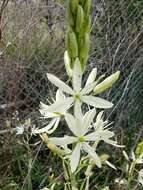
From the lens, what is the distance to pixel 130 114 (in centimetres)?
388

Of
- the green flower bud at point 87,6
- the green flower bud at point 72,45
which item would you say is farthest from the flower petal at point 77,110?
the green flower bud at point 87,6

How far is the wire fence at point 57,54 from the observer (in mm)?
3865

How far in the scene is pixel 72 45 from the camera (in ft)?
4.21

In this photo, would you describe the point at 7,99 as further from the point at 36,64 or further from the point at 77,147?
the point at 77,147

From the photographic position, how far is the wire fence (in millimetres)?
3865

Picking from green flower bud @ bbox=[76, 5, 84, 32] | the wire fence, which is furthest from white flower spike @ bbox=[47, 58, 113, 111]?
the wire fence

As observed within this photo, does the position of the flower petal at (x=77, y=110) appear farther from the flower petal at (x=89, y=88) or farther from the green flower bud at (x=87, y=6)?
the green flower bud at (x=87, y=6)

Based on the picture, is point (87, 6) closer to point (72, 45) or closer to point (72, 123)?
point (72, 45)

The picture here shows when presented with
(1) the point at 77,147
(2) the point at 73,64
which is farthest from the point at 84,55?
(1) the point at 77,147

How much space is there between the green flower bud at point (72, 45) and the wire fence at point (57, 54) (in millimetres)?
2292

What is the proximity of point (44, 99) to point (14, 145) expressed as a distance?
58 cm

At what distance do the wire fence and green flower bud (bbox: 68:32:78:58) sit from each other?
90.2 inches

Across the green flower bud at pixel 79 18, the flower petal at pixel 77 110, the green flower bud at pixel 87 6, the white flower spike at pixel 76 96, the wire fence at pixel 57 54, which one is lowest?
the wire fence at pixel 57 54

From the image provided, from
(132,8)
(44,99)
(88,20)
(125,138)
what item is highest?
(88,20)
